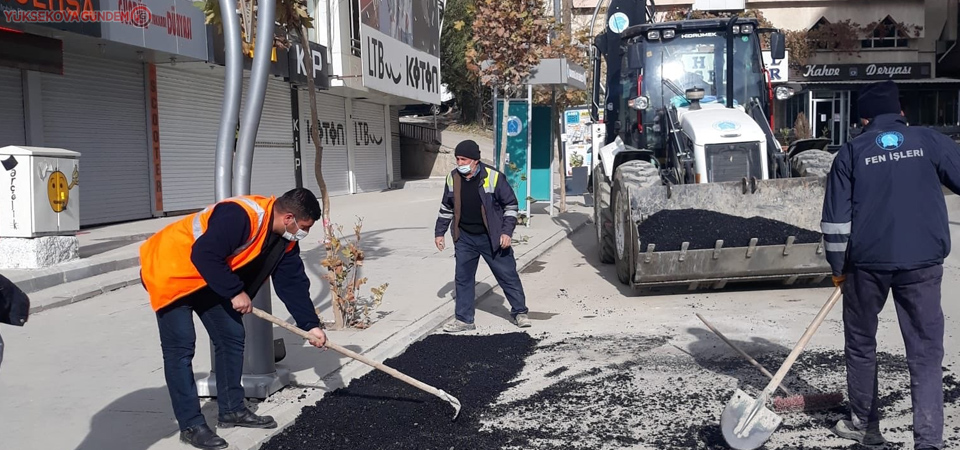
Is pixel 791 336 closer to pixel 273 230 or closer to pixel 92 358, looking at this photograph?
pixel 273 230

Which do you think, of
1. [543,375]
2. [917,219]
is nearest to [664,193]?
[543,375]

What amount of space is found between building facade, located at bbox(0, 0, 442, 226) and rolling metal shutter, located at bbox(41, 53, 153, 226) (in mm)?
19

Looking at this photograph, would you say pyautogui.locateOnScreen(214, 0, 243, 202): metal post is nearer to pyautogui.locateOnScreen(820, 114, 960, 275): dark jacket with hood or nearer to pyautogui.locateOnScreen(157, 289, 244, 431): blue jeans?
pyautogui.locateOnScreen(157, 289, 244, 431): blue jeans

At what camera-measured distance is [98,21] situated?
13508 mm

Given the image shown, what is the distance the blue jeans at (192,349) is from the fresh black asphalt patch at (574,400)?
447 mm

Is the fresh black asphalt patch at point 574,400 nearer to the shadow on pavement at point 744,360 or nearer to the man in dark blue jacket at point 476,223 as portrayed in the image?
the shadow on pavement at point 744,360

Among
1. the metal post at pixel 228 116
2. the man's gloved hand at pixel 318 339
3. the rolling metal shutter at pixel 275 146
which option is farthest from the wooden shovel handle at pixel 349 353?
the rolling metal shutter at pixel 275 146

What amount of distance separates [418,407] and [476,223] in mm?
2745

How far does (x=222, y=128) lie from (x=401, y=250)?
789 centimetres

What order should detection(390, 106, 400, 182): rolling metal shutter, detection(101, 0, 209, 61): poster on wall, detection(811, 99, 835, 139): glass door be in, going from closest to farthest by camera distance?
detection(101, 0, 209, 61): poster on wall < detection(390, 106, 400, 182): rolling metal shutter < detection(811, 99, 835, 139): glass door

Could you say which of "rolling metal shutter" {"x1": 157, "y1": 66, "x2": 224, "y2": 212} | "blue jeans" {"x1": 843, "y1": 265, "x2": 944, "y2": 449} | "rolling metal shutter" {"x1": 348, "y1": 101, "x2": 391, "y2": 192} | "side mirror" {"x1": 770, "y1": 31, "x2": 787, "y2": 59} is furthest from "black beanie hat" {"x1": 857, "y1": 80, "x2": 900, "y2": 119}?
"rolling metal shutter" {"x1": 348, "y1": 101, "x2": 391, "y2": 192}

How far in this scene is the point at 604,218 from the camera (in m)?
11.6

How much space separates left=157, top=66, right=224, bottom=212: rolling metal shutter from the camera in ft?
59.1

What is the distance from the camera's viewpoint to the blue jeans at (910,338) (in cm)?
449
